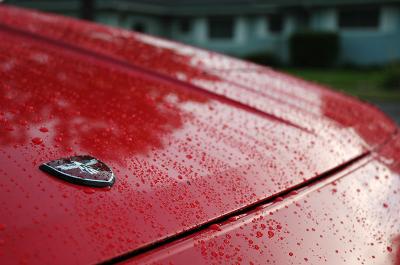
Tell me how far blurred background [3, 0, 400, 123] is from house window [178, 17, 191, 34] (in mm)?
49

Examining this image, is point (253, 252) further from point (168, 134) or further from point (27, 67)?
point (27, 67)

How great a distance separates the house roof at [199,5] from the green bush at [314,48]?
5.78 ft

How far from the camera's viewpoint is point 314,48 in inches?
885

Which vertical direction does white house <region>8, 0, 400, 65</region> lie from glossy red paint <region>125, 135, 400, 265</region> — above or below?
below

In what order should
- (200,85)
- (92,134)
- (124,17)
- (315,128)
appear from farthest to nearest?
(124,17), (200,85), (315,128), (92,134)

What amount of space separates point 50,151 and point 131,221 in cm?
19

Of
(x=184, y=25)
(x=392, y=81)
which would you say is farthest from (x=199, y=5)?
(x=392, y=81)

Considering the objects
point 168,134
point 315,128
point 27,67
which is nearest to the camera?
point 168,134

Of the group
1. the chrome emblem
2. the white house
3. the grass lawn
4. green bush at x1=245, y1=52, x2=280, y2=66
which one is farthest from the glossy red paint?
green bush at x1=245, y1=52, x2=280, y2=66

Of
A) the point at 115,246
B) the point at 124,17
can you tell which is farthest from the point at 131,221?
the point at 124,17

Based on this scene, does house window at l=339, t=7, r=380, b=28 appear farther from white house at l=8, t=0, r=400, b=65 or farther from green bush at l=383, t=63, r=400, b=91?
green bush at l=383, t=63, r=400, b=91

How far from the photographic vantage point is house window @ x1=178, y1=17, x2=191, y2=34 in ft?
88.1

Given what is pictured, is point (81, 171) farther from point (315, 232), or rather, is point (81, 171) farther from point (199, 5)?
point (199, 5)

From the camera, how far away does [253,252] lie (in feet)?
2.78
